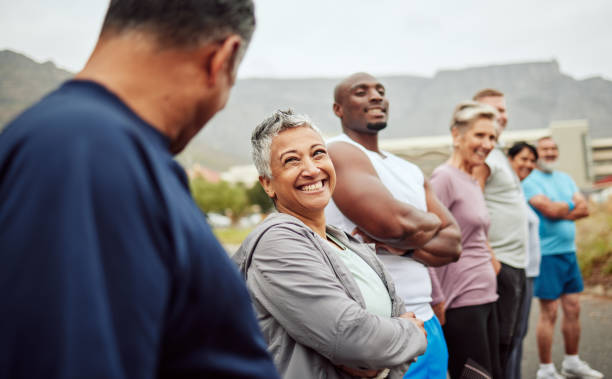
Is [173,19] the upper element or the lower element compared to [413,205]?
upper

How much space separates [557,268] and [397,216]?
10.8ft

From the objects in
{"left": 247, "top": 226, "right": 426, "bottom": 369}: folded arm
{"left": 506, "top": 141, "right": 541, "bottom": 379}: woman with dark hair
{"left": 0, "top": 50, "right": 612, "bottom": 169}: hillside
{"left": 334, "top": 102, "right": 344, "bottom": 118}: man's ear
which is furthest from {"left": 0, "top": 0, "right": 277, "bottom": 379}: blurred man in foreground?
{"left": 0, "top": 50, "right": 612, "bottom": 169}: hillside

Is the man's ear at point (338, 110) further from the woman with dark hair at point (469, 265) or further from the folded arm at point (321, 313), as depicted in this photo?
the folded arm at point (321, 313)

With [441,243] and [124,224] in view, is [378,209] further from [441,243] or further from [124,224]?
[124,224]

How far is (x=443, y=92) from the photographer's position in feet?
631

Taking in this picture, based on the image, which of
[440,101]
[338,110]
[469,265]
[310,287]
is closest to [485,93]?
[469,265]

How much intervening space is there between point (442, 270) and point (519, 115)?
649 ft

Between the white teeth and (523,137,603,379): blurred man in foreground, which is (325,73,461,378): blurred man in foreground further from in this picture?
(523,137,603,379): blurred man in foreground

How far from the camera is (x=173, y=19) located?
0.83 m

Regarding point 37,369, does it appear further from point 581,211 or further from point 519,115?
point 519,115

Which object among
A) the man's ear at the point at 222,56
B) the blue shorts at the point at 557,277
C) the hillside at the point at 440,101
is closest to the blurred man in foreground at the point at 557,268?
the blue shorts at the point at 557,277

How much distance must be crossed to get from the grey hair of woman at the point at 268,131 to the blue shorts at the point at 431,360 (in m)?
1.02

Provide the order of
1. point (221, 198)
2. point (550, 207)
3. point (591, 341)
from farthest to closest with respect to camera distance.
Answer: point (221, 198)
point (591, 341)
point (550, 207)

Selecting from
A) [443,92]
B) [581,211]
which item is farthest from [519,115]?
[581,211]
